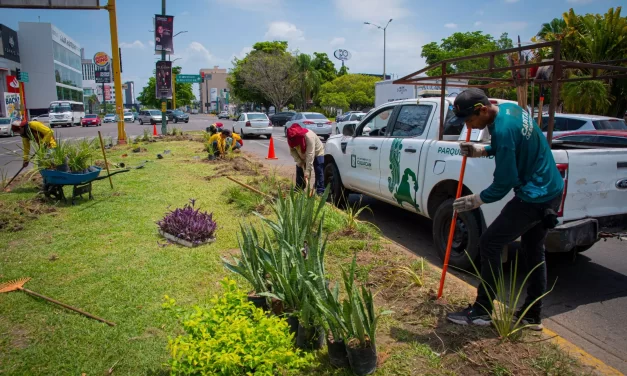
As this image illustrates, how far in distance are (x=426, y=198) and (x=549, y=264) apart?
156 centimetres

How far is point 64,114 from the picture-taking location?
42.0 metres

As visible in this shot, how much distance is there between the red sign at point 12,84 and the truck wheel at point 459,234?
52.9 meters

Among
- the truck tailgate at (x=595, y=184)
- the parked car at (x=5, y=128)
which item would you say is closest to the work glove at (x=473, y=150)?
the truck tailgate at (x=595, y=184)

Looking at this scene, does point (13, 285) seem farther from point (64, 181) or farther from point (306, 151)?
point (306, 151)

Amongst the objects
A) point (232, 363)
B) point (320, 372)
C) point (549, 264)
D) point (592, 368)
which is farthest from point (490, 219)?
point (232, 363)

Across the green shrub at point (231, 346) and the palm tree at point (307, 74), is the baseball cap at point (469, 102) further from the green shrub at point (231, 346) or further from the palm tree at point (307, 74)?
the palm tree at point (307, 74)

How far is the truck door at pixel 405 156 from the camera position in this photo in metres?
5.30

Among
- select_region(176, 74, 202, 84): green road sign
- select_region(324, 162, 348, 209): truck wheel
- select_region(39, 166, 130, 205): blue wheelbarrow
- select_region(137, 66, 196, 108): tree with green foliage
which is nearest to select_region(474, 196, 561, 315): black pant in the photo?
select_region(324, 162, 348, 209): truck wheel

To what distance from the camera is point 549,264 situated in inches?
197

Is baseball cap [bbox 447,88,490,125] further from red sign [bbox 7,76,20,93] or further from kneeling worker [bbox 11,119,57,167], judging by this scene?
red sign [bbox 7,76,20,93]

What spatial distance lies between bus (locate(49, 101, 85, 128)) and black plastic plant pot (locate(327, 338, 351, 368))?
4586 cm

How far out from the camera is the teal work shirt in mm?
2920

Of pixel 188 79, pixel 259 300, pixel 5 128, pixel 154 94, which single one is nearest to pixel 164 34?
pixel 5 128

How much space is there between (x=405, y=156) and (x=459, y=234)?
1.27 metres
